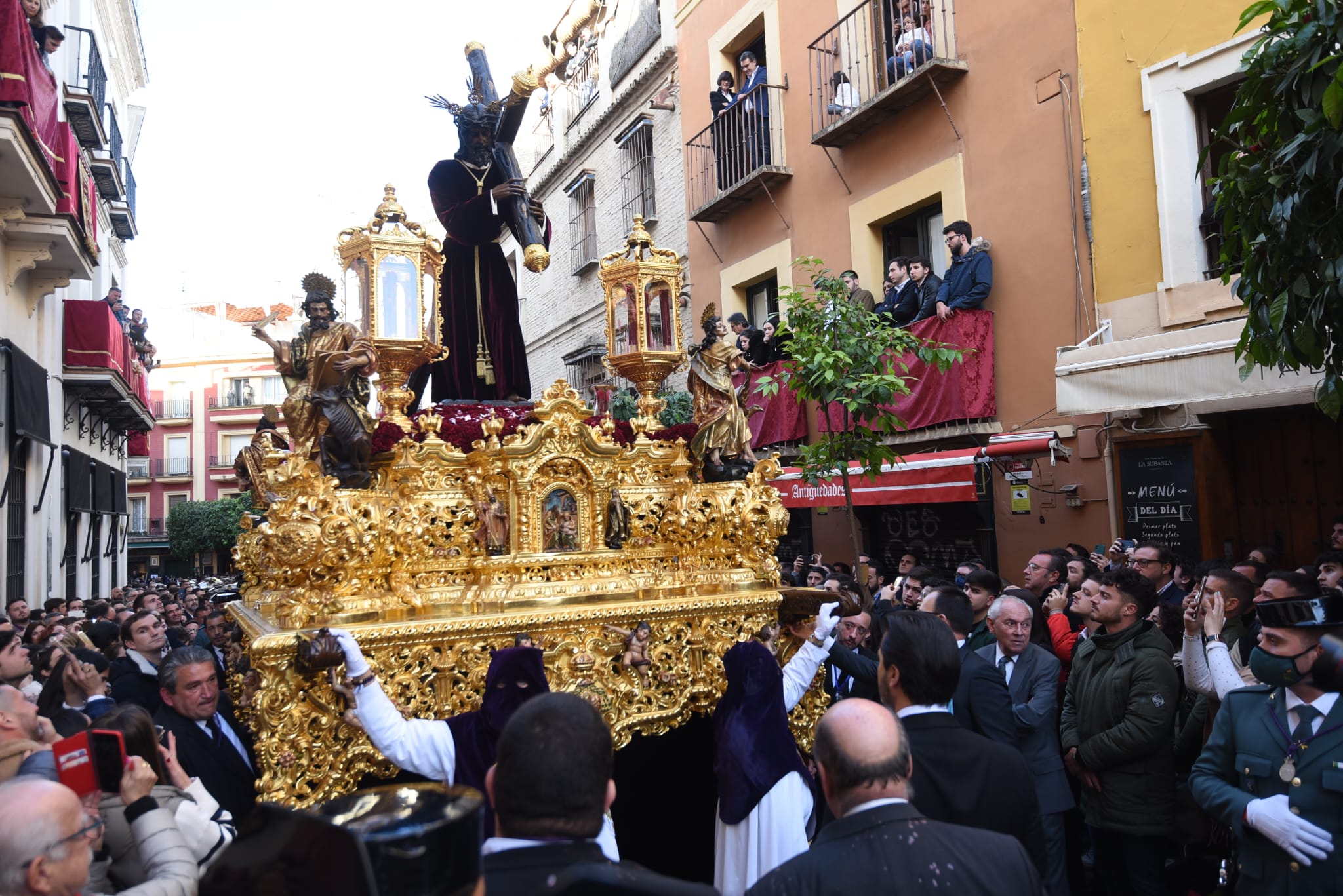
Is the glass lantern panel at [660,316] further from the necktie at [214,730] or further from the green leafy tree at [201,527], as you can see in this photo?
the green leafy tree at [201,527]

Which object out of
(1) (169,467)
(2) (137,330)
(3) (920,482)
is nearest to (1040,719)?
(3) (920,482)

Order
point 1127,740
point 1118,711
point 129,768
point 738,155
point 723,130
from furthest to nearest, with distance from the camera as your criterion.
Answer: point 723,130 → point 738,155 → point 1118,711 → point 1127,740 → point 129,768

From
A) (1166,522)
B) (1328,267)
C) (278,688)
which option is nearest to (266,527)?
(278,688)

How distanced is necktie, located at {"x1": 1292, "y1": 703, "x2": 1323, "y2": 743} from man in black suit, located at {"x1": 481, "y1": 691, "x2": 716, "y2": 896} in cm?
235

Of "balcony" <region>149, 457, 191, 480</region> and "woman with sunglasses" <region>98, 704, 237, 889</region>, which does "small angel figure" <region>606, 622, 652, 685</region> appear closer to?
"woman with sunglasses" <region>98, 704, 237, 889</region>

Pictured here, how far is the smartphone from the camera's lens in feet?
7.64

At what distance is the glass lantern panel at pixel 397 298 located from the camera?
438 centimetres

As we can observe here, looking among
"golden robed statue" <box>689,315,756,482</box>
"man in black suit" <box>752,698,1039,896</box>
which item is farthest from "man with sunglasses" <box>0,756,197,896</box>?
"golden robed statue" <box>689,315,756,482</box>

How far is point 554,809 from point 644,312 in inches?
138

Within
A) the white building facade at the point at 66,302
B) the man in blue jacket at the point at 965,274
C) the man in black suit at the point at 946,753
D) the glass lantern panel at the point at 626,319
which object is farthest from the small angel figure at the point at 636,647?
the white building facade at the point at 66,302

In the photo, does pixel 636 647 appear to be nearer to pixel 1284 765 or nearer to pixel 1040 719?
pixel 1040 719

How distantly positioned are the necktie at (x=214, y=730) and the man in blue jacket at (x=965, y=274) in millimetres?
7192

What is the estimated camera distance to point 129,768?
8.18 feet

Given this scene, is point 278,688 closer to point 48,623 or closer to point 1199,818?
point 1199,818
